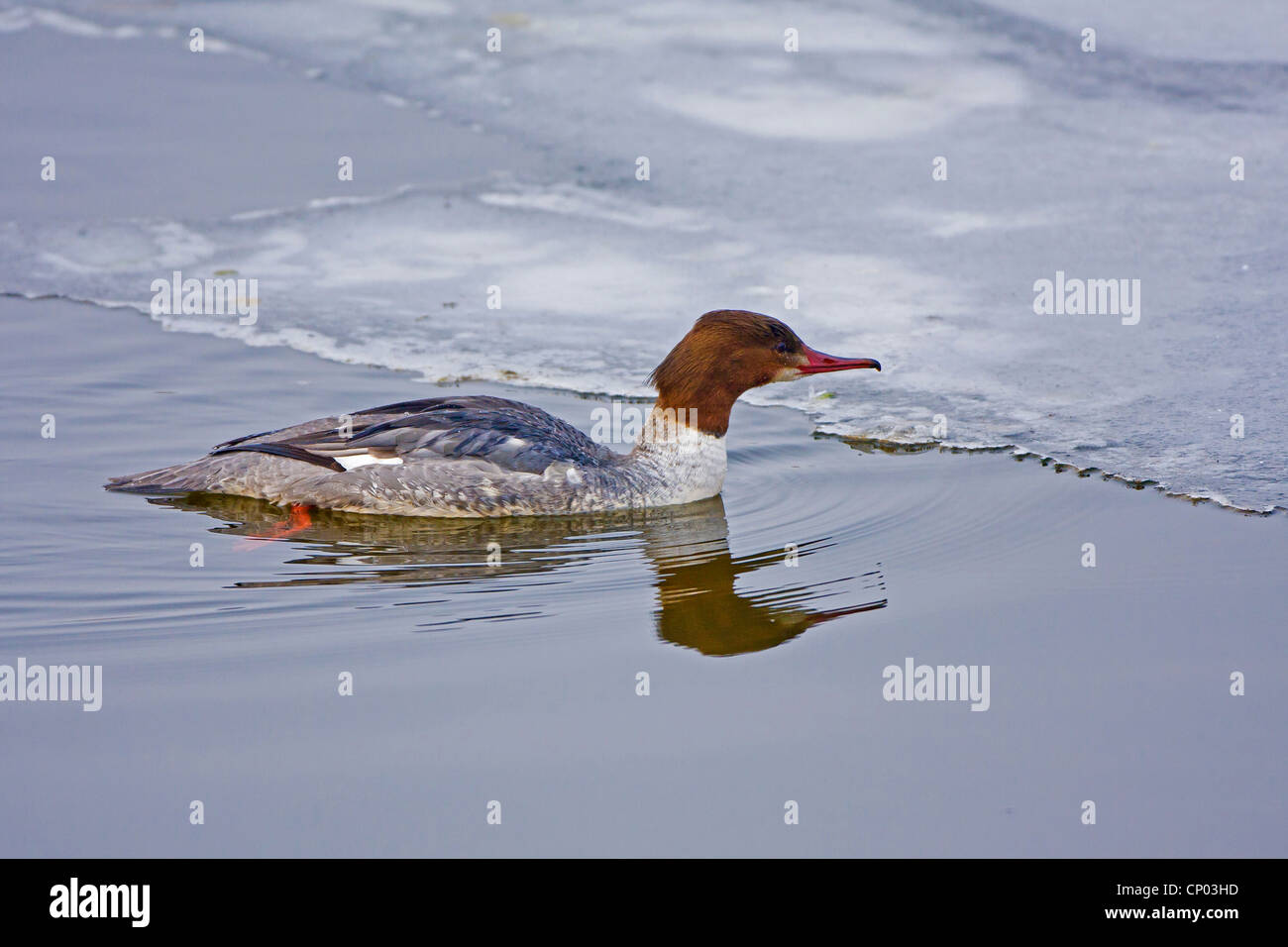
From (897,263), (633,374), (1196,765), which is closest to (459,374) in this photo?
(633,374)

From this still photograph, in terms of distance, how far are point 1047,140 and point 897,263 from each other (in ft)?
8.93

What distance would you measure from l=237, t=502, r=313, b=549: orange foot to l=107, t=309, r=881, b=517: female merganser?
0.04 m

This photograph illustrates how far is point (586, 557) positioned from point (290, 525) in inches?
60.4

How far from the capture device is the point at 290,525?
23.5 ft

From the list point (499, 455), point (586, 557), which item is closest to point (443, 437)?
point (499, 455)

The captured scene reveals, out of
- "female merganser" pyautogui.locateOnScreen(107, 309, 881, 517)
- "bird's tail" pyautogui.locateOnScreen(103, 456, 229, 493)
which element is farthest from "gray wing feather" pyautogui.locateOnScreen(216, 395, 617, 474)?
"bird's tail" pyautogui.locateOnScreen(103, 456, 229, 493)

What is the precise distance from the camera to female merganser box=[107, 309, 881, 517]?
7.25m

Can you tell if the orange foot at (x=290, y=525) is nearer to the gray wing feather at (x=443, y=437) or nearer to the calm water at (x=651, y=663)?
the calm water at (x=651, y=663)

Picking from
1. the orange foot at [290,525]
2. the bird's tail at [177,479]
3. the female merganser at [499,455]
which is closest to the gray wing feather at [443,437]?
the female merganser at [499,455]

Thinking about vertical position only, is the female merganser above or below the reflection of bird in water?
above

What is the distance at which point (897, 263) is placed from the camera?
1028cm

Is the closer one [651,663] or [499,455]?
[651,663]

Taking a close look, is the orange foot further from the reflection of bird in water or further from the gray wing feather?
the gray wing feather

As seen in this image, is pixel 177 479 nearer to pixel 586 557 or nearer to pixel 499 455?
pixel 499 455
